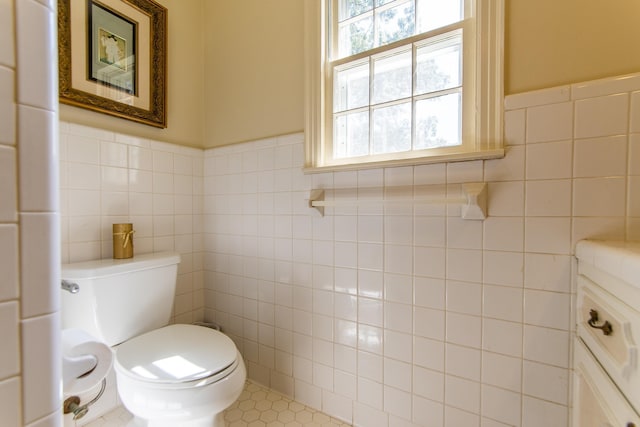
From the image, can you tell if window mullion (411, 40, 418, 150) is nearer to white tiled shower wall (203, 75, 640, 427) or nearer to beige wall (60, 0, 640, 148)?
white tiled shower wall (203, 75, 640, 427)

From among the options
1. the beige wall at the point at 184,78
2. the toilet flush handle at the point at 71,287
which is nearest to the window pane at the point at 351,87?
the beige wall at the point at 184,78

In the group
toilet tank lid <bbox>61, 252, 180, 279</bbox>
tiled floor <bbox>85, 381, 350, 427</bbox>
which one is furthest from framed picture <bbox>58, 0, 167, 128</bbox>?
tiled floor <bbox>85, 381, 350, 427</bbox>

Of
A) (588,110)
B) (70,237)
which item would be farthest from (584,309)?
(70,237)

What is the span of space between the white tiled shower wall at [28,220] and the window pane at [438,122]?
113 centimetres

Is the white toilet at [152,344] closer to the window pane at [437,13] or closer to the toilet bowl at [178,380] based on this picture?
the toilet bowl at [178,380]

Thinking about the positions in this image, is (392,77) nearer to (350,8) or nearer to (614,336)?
(350,8)

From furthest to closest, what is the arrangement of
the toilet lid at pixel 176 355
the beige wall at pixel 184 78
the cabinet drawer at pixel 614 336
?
the beige wall at pixel 184 78 < the toilet lid at pixel 176 355 < the cabinet drawer at pixel 614 336

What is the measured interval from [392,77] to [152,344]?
1.48 meters

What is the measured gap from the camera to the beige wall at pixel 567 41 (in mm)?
858

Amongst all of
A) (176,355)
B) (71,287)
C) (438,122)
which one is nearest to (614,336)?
(438,122)

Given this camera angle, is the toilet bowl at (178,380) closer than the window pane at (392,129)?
Yes

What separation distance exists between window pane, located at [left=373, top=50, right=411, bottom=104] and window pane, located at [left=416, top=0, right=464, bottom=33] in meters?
0.12

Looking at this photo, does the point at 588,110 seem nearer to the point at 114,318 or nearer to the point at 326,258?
the point at 326,258

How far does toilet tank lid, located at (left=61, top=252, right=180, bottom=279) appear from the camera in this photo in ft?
3.67
